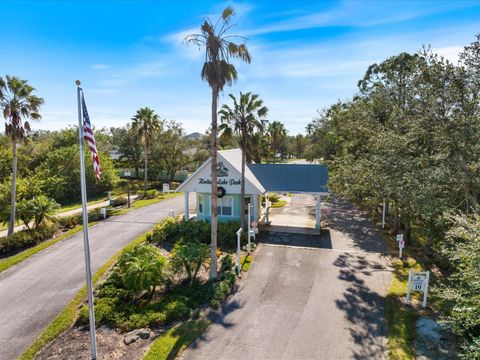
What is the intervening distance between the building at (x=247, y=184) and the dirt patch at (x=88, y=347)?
12.1m

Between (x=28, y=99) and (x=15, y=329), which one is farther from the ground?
(x=28, y=99)

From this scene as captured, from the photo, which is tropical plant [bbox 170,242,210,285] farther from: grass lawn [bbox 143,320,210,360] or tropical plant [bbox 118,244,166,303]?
grass lawn [bbox 143,320,210,360]

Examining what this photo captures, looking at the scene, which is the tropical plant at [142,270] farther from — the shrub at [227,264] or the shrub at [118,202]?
the shrub at [118,202]

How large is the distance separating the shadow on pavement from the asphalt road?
952cm

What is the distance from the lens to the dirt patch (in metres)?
9.51

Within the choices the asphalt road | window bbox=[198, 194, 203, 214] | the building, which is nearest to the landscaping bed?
the asphalt road

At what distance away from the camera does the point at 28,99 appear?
1983 cm

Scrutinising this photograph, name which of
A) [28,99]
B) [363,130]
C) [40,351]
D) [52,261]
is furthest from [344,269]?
[28,99]

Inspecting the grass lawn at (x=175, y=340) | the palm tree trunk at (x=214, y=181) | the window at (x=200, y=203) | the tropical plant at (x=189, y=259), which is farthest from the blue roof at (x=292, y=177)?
the grass lawn at (x=175, y=340)

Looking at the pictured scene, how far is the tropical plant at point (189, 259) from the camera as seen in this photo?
13.9m

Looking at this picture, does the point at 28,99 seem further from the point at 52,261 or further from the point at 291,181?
the point at 291,181

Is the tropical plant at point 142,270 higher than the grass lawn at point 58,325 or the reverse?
higher

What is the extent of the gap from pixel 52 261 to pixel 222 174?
39.4 feet

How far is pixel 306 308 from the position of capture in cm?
1212
